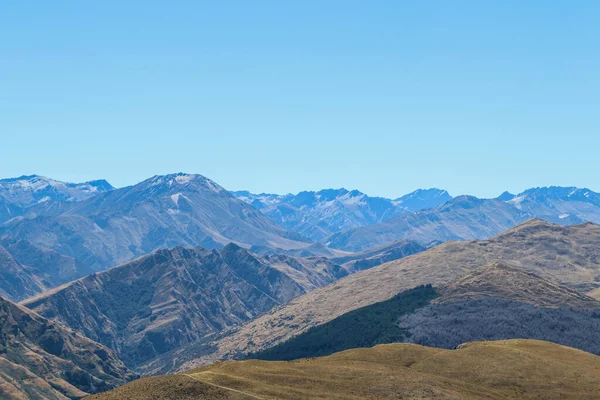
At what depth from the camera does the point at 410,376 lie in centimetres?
15050

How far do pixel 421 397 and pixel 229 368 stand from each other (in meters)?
40.2

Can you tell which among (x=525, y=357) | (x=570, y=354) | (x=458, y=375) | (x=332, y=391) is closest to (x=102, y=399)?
(x=332, y=391)

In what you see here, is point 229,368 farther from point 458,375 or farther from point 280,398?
point 458,375

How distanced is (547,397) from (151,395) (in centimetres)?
8557

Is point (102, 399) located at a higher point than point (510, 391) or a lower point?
higher

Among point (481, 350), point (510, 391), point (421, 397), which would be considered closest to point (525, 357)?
point (481, 350)

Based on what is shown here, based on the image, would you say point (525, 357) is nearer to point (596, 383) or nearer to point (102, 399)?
point (596, 383)

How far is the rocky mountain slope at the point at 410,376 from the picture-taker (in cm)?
13012

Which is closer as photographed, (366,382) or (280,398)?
(280,398)

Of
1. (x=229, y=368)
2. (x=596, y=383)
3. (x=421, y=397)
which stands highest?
(x=229, y=368)

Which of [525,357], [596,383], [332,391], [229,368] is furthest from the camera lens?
[525,357]

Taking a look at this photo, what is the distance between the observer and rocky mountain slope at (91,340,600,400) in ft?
427

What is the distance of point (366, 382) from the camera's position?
470 feet

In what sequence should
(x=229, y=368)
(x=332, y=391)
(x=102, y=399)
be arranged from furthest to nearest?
(x=229, y=368)
(x=332, y=391)
(x=102, y=399)
